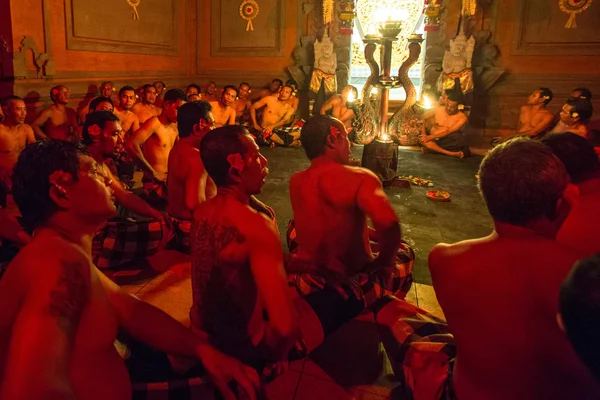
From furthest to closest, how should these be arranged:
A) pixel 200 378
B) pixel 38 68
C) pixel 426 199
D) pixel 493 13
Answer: pixel 493 13, pixel 38 68, pixel 426 199, pixel 200 378

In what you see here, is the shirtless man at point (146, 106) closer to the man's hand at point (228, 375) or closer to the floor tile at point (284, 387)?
the floor tile at point (284, 387)

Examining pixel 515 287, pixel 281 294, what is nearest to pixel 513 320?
pixel 515 287

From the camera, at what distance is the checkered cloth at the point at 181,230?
3725 mm

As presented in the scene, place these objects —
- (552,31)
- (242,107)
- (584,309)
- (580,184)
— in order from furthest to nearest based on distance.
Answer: (242,107), (552,31), (580,184), (584,309)

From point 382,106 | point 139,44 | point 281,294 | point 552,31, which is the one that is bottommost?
point 281,294

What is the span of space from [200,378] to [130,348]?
401 mm

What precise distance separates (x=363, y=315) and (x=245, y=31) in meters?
10.8

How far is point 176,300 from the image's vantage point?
10.3 feet

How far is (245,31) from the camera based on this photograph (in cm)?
1203

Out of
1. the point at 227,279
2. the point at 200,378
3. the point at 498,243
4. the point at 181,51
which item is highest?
the point at 181,51

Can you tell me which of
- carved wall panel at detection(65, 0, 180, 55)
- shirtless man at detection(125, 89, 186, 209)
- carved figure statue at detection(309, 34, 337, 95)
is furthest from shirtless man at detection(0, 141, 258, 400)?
carved figure statue at detection(309, 34, 337, 95)

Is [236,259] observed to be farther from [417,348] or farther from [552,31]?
[552,31]

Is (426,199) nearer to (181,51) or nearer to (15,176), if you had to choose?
(15,176)

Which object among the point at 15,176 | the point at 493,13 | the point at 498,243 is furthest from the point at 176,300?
the point at 493,13
